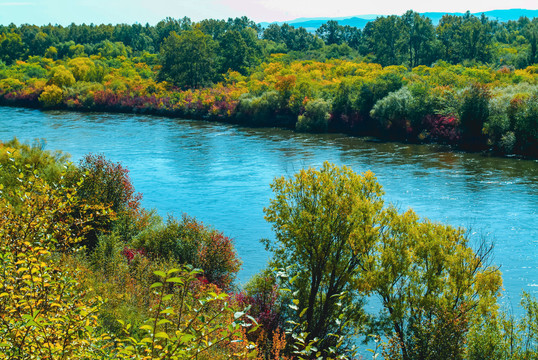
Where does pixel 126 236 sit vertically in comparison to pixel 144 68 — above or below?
below

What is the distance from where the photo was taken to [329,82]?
79.8m

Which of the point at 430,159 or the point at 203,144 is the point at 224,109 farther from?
the point at 430,159

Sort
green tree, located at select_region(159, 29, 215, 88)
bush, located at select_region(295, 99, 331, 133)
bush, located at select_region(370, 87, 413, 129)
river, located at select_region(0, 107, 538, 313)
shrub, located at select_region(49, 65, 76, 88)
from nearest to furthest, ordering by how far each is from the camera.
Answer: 1. river, located at select_region(0, 107, 538, 313)
2. bush, located at select_region(370, 87, 413, 129)
3. bush, located at select_region(295, 99, 331, 133)
4. shrub, located at select_region(49, 65, 76, 88)
5. green tree, located at select_region(159, 29, 215, 88)

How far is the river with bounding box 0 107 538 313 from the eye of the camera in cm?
3089

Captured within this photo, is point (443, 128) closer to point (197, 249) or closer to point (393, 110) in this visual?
point (393, 110)

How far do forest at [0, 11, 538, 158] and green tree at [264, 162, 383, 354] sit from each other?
114 feet

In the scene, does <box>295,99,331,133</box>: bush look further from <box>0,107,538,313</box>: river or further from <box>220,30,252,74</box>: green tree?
<box>220,30,252,74</box>: green tree

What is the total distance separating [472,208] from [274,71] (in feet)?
221

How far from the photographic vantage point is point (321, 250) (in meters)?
22.4

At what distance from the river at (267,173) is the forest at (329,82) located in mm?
4404

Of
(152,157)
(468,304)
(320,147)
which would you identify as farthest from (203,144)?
(468,304)

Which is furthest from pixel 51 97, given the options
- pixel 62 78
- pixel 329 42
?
pixel 329 42

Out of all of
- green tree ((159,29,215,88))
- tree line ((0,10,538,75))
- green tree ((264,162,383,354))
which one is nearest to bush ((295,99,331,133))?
green tree ((159,29,215,88))

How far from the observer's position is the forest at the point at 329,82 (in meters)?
57.0
